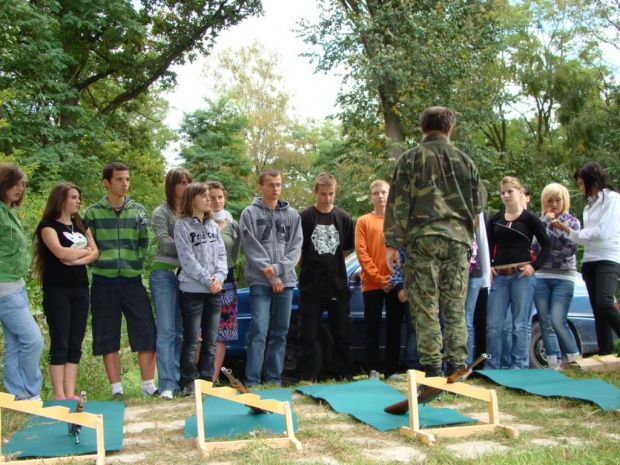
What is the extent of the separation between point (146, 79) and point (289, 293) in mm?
16561

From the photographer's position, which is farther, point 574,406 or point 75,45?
point 75,45

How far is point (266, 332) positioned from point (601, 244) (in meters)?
3.38

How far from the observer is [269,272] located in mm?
6016

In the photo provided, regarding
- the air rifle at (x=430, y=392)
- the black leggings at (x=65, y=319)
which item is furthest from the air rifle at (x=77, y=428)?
the air rifle at (x=430, y=392)

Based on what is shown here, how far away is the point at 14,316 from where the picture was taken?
4.76 meters

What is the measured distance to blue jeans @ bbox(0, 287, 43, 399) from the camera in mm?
4758

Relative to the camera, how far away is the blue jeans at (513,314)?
638 cm

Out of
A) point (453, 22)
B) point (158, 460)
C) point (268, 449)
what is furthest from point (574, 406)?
point (453, 22)

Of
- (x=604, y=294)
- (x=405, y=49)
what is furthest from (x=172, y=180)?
(x=405, y=49)

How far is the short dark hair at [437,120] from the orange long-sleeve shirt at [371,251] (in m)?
2.04

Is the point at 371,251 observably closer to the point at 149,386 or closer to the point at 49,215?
the point at 149,386

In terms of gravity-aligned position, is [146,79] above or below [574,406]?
above

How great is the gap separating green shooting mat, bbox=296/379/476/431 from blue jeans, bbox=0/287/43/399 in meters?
2.12

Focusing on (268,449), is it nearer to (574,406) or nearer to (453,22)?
(574,406)
